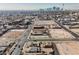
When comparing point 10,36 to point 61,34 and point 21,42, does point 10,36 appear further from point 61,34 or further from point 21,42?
point 61,34

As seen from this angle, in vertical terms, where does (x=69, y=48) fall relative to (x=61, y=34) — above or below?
below

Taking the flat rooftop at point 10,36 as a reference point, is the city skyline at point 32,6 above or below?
above

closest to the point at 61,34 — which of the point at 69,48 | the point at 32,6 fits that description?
the point at 69,48

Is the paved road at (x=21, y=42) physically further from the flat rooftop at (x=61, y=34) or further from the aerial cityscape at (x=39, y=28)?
the flat rooftop at (x=61, y=34)

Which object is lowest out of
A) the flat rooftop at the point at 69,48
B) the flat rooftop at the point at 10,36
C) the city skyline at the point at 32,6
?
the flat rooftop at the point at 69,48

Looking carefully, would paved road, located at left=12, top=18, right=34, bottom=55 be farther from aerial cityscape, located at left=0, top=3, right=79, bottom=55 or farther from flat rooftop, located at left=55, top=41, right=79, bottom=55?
flat rooftop, located at left=55, top=41, right=79, bottom=55

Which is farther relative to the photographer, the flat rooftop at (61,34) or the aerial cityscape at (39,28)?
the flat rooftop at (61,34)

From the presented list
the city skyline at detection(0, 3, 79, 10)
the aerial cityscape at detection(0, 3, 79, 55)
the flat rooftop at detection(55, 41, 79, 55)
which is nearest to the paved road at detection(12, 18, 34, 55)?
the aerial cityscape at detection(0, 3, 79, 55)

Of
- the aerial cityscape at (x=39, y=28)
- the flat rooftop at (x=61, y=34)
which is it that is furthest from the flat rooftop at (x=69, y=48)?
the flat rooftop at (x=61, y=34)
